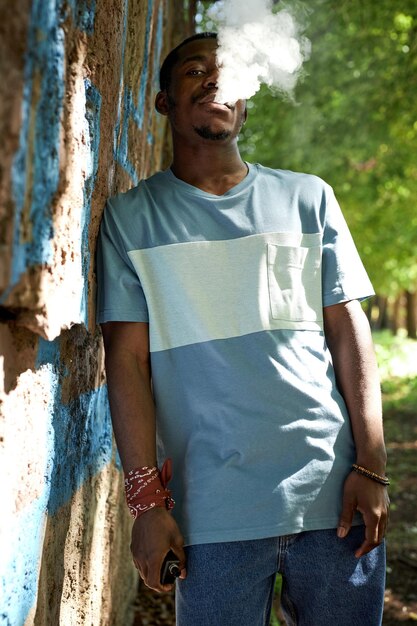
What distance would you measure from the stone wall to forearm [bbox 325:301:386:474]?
74 cm

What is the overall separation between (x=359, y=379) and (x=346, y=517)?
1.32ft

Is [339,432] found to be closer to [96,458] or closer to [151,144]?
[96,458]

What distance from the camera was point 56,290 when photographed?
1624mm

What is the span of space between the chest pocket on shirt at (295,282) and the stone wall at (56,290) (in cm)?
51

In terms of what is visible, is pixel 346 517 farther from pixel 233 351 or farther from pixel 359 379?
pixel 233 351

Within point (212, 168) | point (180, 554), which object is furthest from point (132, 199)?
point (180, 554)

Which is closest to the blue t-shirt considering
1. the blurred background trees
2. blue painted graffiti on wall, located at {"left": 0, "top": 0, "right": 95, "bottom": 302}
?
blue painted graffiti on wall, located at {"left": 0, "top": 0, "right": 95, "bottom": 302}

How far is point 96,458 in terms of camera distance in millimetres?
2580

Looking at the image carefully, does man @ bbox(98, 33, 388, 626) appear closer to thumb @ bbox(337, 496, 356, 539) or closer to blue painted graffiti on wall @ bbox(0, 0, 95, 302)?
thumb @ bbox(337, 496, 356, 539)

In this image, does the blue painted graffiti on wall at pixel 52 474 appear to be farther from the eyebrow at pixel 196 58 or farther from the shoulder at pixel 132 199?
the eyebrow at pixel 196 58

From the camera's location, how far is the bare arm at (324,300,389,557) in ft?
6.80

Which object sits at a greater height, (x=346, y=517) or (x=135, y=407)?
(x=135, y=407)

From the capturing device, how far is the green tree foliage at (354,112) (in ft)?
24.2

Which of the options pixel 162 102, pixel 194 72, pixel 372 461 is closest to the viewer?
pixel 372 461
